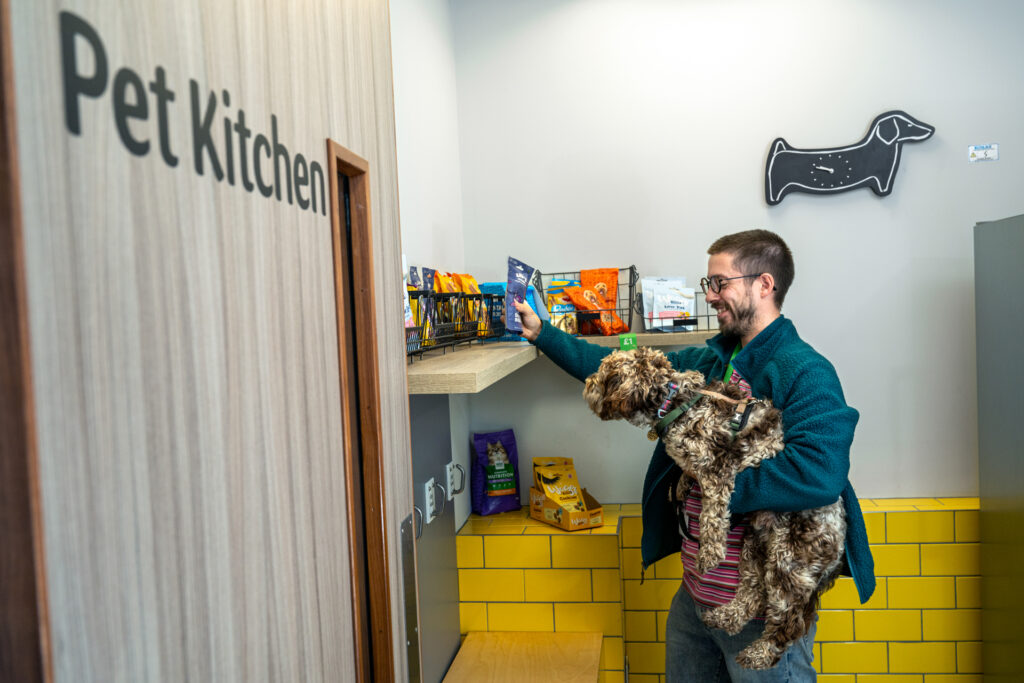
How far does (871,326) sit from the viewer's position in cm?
273

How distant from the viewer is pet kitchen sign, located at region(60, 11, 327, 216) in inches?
20.2

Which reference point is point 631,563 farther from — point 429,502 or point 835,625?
point 429,502

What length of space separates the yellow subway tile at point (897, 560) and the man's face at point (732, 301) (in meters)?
1.24

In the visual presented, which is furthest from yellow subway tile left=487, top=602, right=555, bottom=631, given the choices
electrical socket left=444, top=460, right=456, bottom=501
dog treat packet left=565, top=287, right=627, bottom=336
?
dog treat packet left=565, top=287, right=627, bottom=336

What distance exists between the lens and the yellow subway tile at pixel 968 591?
2.58m

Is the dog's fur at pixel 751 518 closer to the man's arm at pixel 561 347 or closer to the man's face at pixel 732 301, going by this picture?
the man's face at pixel 732 301

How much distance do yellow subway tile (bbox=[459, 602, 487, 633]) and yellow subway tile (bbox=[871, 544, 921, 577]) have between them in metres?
1.49

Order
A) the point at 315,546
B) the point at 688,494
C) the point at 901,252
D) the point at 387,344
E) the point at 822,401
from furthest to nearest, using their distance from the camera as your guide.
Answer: the point at 901,252 < the point at 688,494 < the point at 822,401 < the point at 387,344 < the point at 315,546

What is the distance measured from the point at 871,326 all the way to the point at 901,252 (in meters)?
0.31

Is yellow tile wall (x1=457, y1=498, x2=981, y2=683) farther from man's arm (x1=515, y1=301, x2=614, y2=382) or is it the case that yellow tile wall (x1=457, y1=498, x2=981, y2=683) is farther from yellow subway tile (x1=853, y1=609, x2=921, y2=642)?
man's arm (x1=515, y1=301, x2=614, y2=382)

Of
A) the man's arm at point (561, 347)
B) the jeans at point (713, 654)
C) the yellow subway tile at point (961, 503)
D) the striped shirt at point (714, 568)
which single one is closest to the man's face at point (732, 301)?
the striped shirt at point (714, 568)

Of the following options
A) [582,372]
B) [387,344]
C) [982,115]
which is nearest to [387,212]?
[387,344]

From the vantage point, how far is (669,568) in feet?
8.71

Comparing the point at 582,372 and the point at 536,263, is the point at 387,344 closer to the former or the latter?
the point at 582,372
